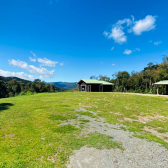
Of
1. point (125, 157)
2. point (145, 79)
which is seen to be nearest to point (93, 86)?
point (145, 79)

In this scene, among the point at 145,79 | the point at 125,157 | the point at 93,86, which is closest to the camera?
the point at 125,157

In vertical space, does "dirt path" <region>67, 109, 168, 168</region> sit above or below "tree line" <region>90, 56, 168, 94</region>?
below

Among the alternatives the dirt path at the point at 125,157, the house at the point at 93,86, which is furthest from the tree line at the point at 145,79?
the dirt path at the point at 125,157

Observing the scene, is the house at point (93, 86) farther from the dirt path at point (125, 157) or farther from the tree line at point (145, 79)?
the dirt path at point (125, 157)

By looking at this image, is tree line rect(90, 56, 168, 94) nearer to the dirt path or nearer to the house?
the house

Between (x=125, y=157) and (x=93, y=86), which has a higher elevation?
(x=93, y=86)

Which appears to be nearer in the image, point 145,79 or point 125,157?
A: point 125,157

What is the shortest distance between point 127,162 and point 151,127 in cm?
409

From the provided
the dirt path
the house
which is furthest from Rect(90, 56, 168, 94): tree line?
the dirt path

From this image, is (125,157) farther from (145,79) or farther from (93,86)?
(145,79)

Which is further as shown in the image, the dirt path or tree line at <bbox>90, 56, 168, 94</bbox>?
tree line at <bbox>90, 56, 168, 94</bbox>

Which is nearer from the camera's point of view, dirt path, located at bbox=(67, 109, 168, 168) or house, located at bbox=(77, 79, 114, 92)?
dirt path, located at bbox=(67, 109, 168, 168)

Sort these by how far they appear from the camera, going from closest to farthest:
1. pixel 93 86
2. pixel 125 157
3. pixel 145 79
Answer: pixel 125 157
pixel 93 86
pixel 145 79

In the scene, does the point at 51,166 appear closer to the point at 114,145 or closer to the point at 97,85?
the point at 114,145
